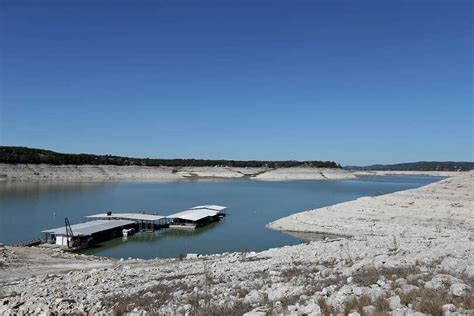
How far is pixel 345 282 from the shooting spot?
375 inches

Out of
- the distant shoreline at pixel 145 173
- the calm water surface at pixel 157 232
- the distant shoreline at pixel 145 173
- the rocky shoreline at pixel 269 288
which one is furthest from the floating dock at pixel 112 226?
the distant shoreline at pixel 145 173

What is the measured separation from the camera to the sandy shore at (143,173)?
10975cm

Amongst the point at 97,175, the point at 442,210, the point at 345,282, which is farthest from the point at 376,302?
the point at 97,175

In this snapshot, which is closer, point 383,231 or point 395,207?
point 383,231

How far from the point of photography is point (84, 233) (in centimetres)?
3303

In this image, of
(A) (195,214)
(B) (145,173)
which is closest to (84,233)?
(A) (195,214)

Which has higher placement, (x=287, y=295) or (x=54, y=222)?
(x=287, y=295)

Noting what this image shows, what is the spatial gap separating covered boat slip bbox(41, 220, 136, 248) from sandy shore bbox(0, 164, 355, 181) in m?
78.6

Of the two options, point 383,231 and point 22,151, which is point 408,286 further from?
point 22,151

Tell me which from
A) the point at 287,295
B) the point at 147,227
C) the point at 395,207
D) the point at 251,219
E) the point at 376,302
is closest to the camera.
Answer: the point at 376,302

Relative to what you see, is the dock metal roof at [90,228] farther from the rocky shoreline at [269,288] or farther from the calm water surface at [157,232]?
the rocky shoreline at [269,288]

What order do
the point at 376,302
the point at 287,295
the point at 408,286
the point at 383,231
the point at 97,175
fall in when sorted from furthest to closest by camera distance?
the point at 97,175 < the point at 383,231 < the point at 287,295 < the point at 408,286 < the point at 376,302

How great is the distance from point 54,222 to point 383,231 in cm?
2999

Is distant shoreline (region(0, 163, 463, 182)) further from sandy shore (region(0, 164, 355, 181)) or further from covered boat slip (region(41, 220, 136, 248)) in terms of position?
covered boat slip (region(41, 220, 136, 248))
